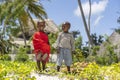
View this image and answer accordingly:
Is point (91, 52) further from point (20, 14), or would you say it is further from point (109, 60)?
point (20, 14)

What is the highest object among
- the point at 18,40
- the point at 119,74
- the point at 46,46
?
the point at 18,40

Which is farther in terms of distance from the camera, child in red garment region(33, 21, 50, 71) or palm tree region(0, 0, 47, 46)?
palm tree region(0, 0, 47, 46)

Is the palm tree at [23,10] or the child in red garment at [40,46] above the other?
the palm tree at [23,10]

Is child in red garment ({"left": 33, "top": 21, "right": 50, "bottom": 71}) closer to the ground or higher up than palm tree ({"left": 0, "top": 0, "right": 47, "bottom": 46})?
closer to the ground

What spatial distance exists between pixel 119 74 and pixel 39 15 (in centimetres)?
2585

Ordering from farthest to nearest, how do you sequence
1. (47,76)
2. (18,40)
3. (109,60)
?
(18,40), (109,60), (47,76)

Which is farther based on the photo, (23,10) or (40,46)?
(23,10)

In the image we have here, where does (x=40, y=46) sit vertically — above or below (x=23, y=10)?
below

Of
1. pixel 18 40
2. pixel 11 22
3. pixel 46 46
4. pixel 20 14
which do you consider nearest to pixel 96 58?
pixel 20 14

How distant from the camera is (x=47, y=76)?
9188 millimetres

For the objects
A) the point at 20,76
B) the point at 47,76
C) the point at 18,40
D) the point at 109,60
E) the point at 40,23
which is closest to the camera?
the point at 20,76

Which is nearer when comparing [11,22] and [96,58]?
[96,58]

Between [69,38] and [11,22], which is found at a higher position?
[11,22]

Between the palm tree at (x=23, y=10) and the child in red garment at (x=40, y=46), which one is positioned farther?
the palm tree at (x=23, y=10)
